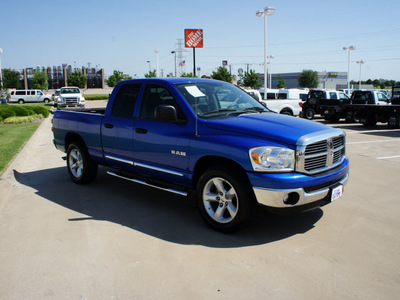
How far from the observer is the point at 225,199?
4.48m

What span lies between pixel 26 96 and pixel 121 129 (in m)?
51.5

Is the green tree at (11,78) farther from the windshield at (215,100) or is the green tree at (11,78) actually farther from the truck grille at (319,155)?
the truck grille at (319,155)

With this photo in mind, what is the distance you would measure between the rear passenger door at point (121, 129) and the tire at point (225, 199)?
159 cm

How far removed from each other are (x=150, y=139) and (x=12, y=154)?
5.75 m

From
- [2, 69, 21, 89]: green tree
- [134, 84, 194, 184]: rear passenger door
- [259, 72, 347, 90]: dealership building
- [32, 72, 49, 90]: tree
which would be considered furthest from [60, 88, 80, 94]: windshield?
[259, 72, 347, 90]: dealership building

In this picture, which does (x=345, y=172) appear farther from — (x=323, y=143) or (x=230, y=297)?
(x=230, y=297)

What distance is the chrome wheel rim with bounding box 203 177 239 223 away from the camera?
443cm

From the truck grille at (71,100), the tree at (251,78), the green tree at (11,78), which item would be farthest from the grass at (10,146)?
the green tree at (11,78)

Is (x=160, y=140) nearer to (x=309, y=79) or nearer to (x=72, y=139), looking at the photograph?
(x=72, y=139)

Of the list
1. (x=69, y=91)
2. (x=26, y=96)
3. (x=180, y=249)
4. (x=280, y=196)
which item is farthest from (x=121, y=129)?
(x=26, y=96)

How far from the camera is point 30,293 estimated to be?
10.7ft

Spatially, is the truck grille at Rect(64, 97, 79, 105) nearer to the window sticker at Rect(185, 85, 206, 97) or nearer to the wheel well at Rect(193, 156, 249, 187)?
the window sticker at Rect(185, 85, 206, 97)

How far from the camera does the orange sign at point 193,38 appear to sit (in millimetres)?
44875

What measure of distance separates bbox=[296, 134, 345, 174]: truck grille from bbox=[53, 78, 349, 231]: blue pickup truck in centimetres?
1
